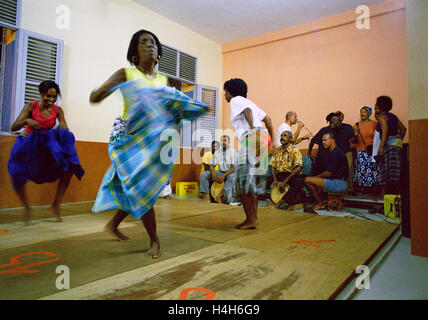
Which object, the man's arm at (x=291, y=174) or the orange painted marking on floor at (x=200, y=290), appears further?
the man's arm at (x=291, y=174)

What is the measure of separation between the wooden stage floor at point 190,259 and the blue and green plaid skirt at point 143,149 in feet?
1.33

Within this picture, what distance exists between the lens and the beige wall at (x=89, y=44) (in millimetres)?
4383

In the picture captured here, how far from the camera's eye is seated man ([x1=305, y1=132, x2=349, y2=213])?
4105 mm

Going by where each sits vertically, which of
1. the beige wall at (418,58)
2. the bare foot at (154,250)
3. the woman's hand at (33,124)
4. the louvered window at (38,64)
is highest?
the louvered window at (38,64)

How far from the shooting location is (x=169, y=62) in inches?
251

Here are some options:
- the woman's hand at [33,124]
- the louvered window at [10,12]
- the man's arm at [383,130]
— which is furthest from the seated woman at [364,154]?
the louvered window at [10,12]

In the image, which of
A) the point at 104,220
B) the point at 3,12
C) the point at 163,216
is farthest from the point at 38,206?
the point at 3,12

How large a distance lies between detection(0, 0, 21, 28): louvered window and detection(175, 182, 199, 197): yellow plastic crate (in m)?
3.88

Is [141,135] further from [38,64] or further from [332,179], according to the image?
[38,64]

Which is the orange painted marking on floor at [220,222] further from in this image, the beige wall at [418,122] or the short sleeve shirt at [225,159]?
the short sleeve shirt at [225,159]

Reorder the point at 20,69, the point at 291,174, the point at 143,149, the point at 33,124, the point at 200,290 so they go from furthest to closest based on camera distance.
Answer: the point at 291,174 < the point at 20,69 < the point at 33,124 < the point at 143,149 < the point at 200,290

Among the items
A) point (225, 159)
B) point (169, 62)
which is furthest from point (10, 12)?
point (225, 159)

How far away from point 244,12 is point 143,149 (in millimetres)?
5363

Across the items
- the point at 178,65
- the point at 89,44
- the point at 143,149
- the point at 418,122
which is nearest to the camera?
the point at 143,149
